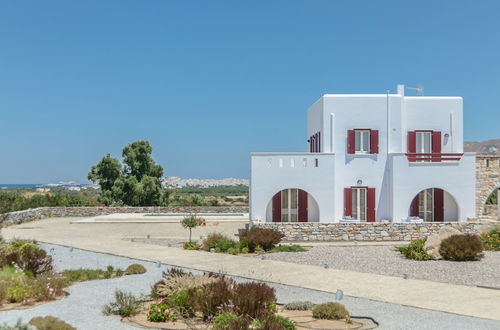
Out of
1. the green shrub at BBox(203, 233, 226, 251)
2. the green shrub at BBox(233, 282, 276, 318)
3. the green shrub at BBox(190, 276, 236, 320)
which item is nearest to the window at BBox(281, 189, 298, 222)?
the green shrub at BBox(203, 233, 226, 251)

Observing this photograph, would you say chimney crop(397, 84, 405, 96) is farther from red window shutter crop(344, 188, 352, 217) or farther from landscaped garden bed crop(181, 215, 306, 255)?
landscaped garden bed crop(181, 215, 306, 255)

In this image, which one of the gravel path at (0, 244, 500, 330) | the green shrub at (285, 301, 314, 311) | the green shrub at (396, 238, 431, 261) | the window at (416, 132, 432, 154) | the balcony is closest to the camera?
the gravel path at (0, 244, 500, 330)

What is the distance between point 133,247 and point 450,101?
1537 cm

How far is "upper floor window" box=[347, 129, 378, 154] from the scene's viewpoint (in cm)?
2288

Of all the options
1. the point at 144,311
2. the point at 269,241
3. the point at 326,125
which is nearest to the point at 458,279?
the point at 269,241

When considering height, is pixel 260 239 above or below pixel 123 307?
above

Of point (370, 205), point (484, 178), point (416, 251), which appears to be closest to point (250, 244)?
point (416, 251)

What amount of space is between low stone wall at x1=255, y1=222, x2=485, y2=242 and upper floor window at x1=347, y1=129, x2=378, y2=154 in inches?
152

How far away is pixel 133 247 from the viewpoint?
58.2ft

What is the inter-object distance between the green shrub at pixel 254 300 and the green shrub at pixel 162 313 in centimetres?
111

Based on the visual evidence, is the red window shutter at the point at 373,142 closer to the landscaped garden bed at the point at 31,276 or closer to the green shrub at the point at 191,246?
the green shrub at the point at 191,246

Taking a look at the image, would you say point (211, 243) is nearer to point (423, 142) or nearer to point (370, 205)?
point (370, 205)

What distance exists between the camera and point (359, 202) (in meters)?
22.8

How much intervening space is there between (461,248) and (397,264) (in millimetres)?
2044
